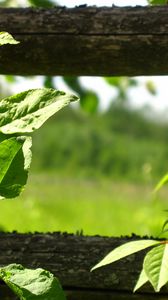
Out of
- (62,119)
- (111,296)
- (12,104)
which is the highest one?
(62,119)

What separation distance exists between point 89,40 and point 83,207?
23.7 ft

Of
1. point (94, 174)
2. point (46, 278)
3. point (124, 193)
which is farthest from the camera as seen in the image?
point (94, 174)

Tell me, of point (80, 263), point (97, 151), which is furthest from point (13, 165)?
point (97, 151)

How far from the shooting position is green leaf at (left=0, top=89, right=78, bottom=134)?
3.47ft

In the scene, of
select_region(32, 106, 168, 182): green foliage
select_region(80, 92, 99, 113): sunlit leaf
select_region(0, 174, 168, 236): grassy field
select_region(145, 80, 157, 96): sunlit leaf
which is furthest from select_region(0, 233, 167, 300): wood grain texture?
select_region(32, 106, 168, 182): green foliage

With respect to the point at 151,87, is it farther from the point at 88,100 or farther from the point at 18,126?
the point at 18,126

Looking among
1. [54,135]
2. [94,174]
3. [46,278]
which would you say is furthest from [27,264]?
[54,135]

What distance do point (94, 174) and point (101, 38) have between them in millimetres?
10116

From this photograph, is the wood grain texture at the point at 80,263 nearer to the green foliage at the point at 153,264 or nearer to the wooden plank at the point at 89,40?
the green foliage at the point at 153,264

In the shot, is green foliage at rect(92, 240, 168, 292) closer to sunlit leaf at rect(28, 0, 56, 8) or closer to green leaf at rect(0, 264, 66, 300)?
green leaf at rect(0, 264, 66, 300)

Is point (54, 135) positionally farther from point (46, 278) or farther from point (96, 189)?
point (46, 278)

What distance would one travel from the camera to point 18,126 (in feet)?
3.52

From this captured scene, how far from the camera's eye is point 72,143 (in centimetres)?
1229

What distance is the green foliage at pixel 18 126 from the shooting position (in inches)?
42.1
